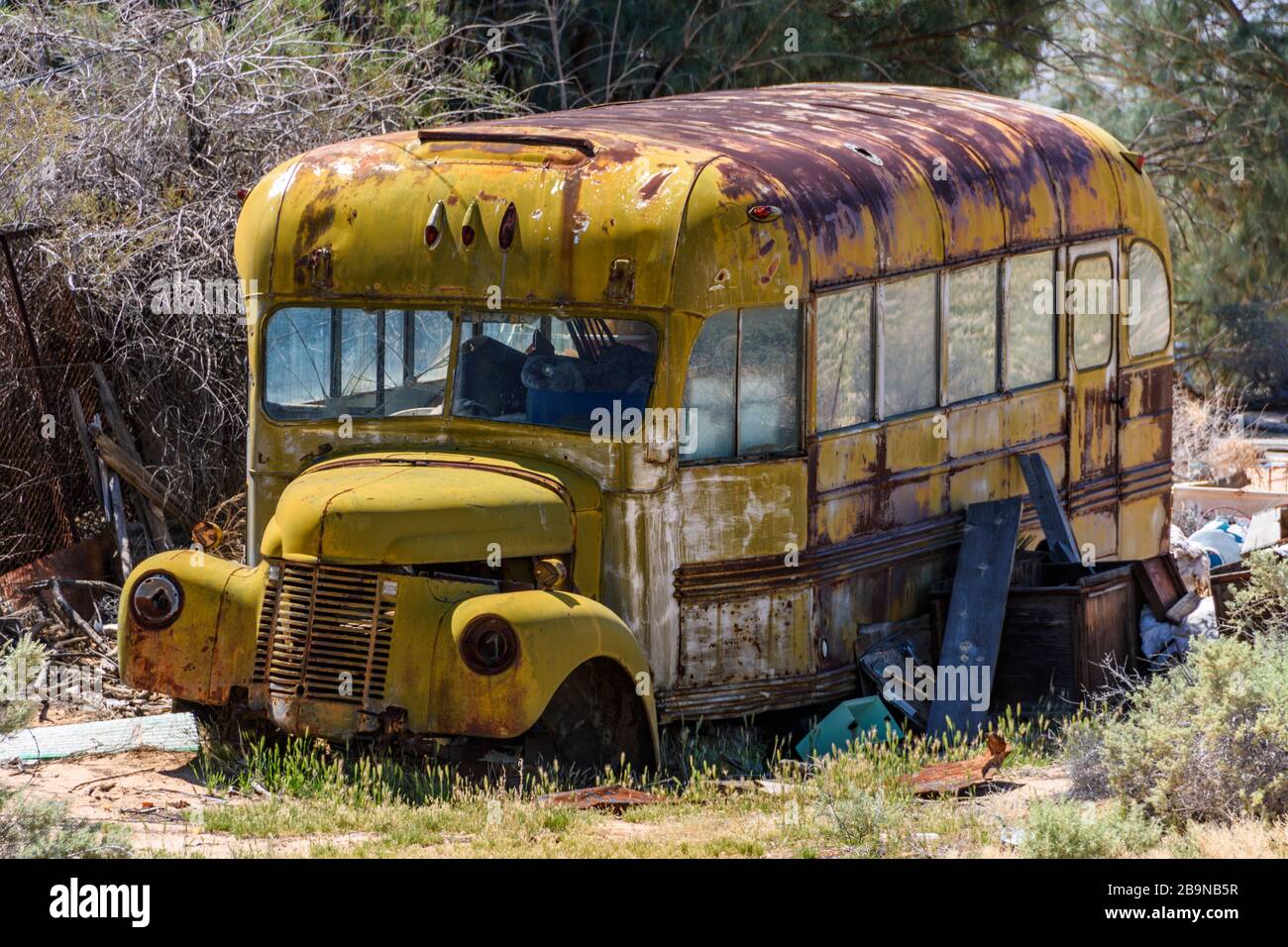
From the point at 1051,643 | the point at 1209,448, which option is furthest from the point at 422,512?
the point at 1209,448

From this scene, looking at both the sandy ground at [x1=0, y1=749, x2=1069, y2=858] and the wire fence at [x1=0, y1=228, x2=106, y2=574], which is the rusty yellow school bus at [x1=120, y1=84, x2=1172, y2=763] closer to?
the sandy ground at [x1=0, y1=749, x2=1069, y2=858]

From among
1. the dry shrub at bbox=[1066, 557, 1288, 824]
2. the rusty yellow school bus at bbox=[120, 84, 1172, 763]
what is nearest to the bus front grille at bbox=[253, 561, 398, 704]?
the rusty yellow school bus at bbox=[120, 84, 1172, 763]

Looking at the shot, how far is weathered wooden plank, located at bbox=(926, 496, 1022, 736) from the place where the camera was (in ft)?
28.3

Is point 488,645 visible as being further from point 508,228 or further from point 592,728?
point 508,228

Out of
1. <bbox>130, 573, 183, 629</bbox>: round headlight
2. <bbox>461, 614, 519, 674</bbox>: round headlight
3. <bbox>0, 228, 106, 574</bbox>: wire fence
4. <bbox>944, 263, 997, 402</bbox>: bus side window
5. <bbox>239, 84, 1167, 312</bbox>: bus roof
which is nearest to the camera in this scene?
<bbox>461, 614, 519, 674</bbox>: round headlight

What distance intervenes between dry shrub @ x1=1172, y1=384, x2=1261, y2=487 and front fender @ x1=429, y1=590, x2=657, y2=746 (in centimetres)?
1016

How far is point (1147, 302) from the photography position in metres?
10.4

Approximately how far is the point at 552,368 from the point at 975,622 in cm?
252

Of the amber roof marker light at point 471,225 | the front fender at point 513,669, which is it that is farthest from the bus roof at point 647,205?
the front fender at point 513,669

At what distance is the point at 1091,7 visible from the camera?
21.9 m

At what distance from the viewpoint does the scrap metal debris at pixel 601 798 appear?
689cm

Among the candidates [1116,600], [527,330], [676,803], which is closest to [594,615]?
[676,803]

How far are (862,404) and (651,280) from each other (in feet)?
4.81
